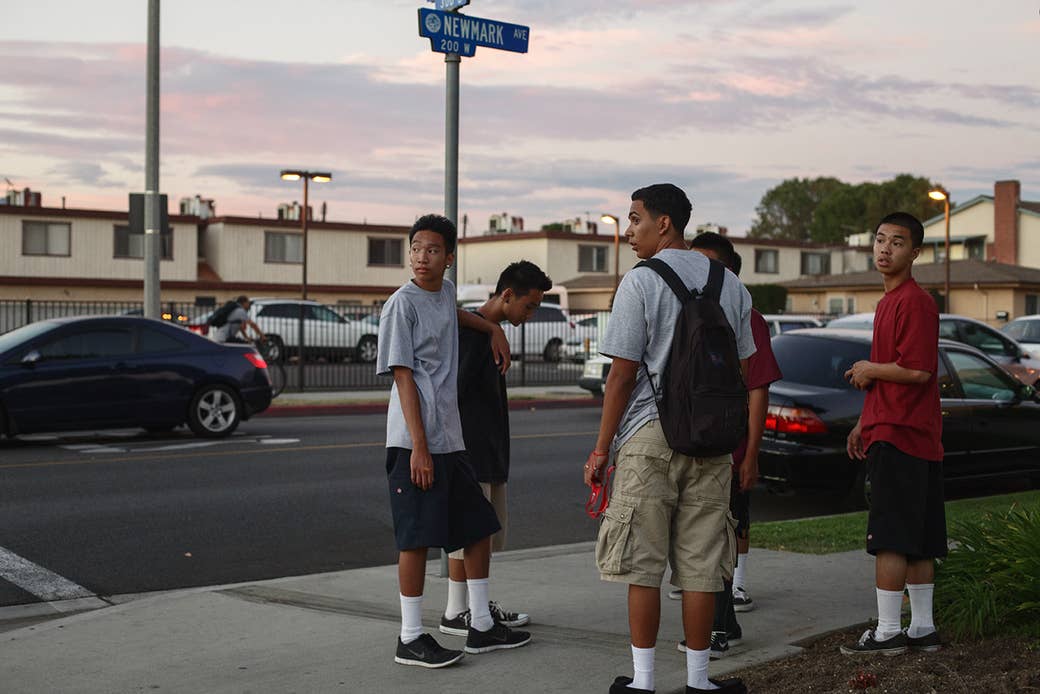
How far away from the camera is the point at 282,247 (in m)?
51.2

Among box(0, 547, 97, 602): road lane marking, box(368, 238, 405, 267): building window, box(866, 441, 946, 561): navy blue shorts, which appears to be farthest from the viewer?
box(368, 238, 405, 267): building window

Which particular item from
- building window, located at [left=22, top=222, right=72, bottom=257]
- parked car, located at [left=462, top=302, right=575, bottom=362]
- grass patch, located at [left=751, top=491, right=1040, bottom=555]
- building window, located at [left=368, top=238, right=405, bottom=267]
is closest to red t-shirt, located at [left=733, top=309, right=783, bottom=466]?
grass patch, located at [left=751, top=491, right=1040, bottom=555]

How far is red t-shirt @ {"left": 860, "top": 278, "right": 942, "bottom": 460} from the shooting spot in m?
5.37

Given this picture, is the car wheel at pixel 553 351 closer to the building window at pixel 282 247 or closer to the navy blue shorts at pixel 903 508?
the building window at pixel 282 247

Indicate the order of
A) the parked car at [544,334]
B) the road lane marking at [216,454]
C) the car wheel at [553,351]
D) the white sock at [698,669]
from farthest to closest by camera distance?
the car wheel at [553,351] < the parked car at [544,334] < the road lane marking at [216,454] < the white sock at [698,669]

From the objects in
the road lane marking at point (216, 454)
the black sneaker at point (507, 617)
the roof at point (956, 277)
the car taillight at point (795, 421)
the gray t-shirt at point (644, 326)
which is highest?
the roof at point (956, 277)

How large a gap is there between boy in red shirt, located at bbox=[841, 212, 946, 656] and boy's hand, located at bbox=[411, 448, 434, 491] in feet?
6.20

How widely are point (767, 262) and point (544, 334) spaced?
35.0 m

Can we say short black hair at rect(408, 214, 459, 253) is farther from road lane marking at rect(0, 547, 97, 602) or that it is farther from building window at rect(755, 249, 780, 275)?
building window at rect(755, 249, 780, 275)

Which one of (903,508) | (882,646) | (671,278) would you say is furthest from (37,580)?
(903,508)

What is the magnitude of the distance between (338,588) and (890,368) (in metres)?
3.37

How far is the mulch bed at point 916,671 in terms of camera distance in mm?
4660

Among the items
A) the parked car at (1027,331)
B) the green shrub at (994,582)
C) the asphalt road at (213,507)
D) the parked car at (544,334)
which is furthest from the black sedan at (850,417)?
the parked car at (544,334)

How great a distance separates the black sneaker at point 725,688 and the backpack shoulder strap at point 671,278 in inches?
57.4
